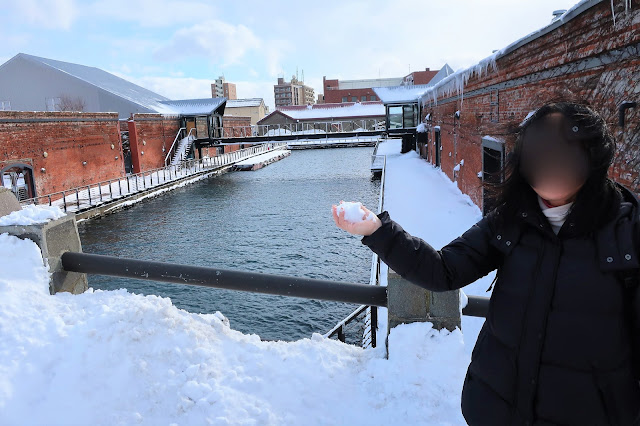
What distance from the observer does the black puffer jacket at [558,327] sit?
4.29 feet

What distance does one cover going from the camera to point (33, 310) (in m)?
3.06

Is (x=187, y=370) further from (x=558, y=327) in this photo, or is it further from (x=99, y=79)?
(x=99, y=79)

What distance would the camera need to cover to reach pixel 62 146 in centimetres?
2442

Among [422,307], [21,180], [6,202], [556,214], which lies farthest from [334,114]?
[556,214]

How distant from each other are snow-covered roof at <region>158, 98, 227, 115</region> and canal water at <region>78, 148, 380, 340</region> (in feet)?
41.8

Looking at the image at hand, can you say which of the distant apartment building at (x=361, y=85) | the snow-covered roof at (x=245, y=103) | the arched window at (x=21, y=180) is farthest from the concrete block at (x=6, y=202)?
the snow-covered roof at (x=245, y=103)

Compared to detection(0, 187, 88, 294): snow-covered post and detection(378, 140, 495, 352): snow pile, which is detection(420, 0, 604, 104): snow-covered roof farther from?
detection(0, 187, 88, 294): snow-covered post

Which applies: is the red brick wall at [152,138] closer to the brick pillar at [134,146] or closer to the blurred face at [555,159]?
the brick pillar at [134,146]

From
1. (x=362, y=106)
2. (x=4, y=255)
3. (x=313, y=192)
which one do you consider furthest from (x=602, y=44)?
(x=362, y=106)

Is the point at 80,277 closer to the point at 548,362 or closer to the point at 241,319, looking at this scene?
the point at 548,362

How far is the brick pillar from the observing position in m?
33.2

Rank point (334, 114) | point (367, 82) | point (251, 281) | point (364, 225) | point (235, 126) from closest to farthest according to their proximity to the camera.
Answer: point (364, 225) → point (251, 281) → point (235, 126) → point (334, 114) → point (367, 82)

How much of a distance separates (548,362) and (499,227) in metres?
0.46

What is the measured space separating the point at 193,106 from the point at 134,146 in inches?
406
